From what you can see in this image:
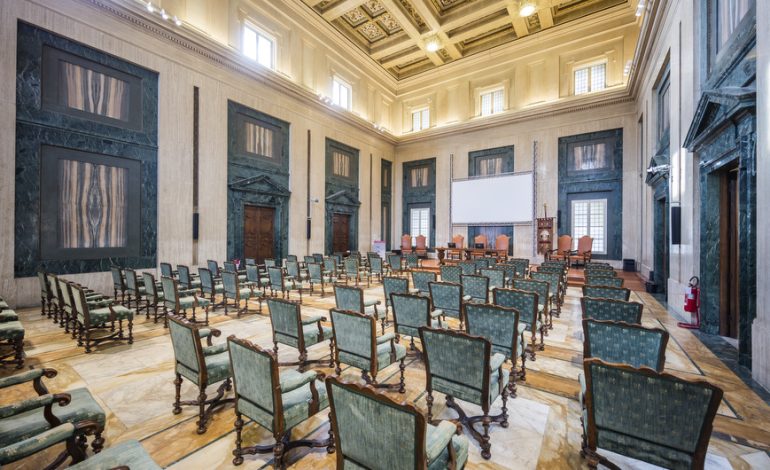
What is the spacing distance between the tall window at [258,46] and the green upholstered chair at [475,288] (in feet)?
34.6

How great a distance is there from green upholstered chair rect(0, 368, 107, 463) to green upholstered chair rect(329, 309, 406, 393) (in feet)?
5.46

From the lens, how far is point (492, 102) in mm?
16016

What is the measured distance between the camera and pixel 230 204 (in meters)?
10.6

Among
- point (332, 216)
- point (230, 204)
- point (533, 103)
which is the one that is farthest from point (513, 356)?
point (533, 103)

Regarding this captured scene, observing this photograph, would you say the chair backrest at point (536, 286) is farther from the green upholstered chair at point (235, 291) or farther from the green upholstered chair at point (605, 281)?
the green upholstered chair at point (235, 291)

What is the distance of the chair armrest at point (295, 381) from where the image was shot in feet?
6.71

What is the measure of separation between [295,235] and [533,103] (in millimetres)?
11824

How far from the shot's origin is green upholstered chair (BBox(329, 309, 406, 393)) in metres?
2.78

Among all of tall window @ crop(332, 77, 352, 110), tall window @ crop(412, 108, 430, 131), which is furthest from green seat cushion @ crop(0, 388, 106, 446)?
tall window @ crop(412, 108, 430, 131)

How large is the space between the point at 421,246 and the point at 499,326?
44.4 ft

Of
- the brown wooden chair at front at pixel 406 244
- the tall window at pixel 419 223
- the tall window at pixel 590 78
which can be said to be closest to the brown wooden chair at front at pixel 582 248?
the tall window at pixel 590 78

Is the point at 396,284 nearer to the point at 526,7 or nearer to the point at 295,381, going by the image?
the point at 295,381

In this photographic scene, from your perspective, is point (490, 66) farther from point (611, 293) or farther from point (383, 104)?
point (611, 293)

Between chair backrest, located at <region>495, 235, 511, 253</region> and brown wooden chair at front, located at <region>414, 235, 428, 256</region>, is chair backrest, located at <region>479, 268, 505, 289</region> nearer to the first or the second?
chair backrest, located at <region>495, 235, 511, 253</region>
